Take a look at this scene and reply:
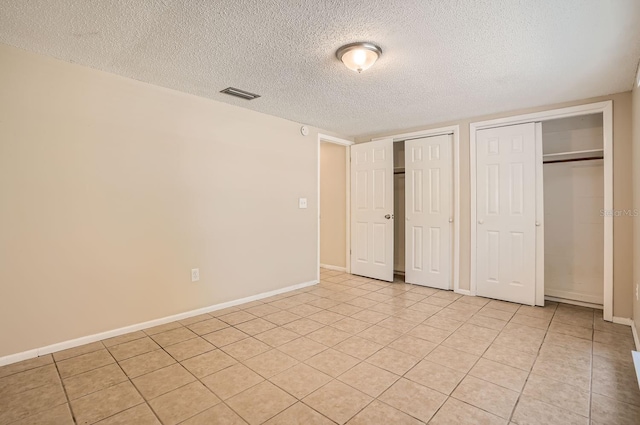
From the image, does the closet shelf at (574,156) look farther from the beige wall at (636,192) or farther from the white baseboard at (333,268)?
the white baseboard at (333,268)

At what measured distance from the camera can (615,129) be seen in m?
3.09

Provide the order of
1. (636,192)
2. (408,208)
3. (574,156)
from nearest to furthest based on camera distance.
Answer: (636,192), (574,156), (408,208)

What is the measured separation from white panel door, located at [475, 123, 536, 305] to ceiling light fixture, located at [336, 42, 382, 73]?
228cm

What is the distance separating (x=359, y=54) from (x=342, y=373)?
2213 millimetres

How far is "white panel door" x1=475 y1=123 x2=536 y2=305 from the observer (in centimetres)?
359

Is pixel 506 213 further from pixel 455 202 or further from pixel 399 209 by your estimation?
pixel 399 209

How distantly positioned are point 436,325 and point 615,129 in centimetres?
260

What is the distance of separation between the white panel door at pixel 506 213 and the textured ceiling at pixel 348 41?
59 cm

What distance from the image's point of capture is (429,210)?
173 inches

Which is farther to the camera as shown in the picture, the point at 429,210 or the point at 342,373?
the point at 429,210

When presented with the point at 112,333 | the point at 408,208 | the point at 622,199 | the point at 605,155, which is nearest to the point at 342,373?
the point at 112,333

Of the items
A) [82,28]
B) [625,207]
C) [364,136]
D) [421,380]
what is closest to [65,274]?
[82,28]

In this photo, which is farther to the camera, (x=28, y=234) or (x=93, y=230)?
(x=93, y=230)

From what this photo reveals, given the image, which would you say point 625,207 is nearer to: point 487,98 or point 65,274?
point 487,98
